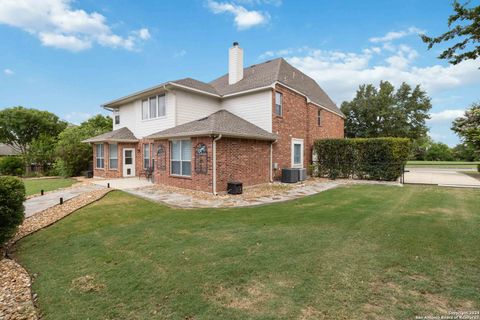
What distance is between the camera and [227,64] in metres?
17.7

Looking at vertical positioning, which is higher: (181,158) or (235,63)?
(235,63)

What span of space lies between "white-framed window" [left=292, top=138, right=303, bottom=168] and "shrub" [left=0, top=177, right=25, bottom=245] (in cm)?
1374

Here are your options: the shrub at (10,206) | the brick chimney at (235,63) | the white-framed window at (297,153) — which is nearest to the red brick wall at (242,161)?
the white-framed window at (297,153)

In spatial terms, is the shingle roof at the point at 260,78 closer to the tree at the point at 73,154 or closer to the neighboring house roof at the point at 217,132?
the neighboring house roof at the point at 217,132

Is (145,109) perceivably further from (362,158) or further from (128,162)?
(362,158)

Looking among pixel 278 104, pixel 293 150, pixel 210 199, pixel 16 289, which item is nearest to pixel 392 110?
pixel 293 150

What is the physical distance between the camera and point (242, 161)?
39.0ft

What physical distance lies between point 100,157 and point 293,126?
14.4 meters

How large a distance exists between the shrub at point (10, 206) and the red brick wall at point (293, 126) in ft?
37.6

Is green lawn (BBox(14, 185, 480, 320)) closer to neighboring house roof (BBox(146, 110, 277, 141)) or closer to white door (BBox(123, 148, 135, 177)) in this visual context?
neighboring house roof (BBox(146, 110, 277, 141))

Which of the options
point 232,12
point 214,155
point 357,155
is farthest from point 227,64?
point 357,155

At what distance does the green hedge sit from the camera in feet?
44.9

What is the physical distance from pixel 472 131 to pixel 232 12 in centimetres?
1443

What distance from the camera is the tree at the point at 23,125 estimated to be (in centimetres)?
3183
